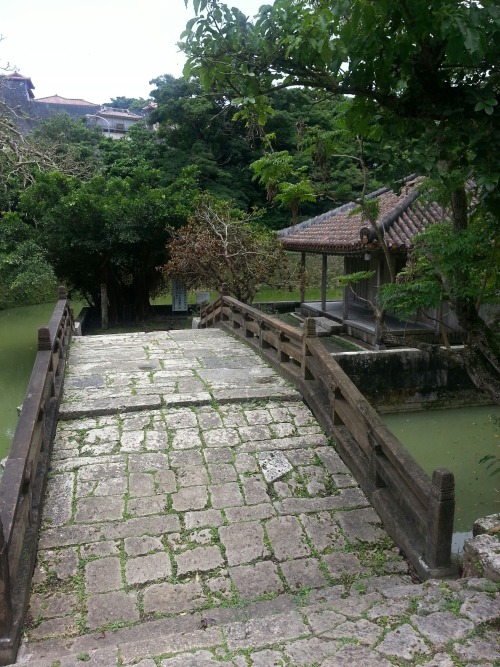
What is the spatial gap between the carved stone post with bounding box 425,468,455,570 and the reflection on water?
2.00m

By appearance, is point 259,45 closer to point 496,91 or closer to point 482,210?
point 496,91

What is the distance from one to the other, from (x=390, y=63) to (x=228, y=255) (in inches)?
433

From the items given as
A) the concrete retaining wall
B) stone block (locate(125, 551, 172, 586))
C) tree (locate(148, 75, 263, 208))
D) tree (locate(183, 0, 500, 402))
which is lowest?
the concrete retaining wall

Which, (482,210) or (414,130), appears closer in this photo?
(414,130)

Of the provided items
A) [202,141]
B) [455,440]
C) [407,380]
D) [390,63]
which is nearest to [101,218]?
[407,380]

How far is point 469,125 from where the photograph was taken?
8.98 ft

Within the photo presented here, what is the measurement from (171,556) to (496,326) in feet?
11.2

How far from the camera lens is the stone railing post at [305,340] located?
252 inches

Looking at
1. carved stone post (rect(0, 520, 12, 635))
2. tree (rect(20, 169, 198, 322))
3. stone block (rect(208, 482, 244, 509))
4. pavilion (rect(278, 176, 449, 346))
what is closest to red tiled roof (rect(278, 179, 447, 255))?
pavilion (rect(278, 176, 449, 346))

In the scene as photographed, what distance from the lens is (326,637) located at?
2.98m

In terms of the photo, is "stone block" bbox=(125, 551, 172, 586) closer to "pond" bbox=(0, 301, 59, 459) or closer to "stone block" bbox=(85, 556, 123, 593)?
"stone block" bbox=(85, 556, 123, 593)

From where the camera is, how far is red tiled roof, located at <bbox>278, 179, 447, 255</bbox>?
35.7 feet

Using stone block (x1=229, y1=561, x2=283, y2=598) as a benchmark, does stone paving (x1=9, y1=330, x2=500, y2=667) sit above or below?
above

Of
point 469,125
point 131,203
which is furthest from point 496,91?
point 131,203
